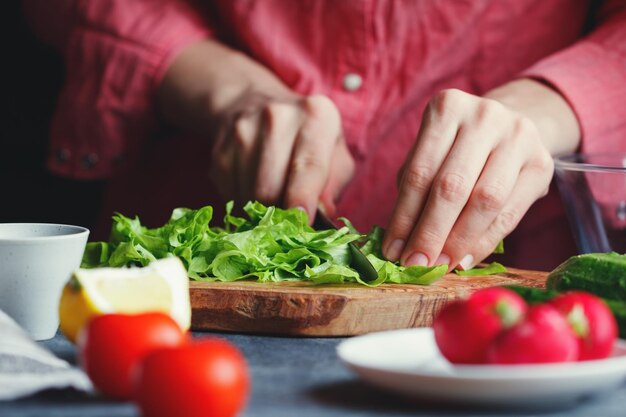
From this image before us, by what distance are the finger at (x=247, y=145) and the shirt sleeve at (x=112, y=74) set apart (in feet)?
1.27

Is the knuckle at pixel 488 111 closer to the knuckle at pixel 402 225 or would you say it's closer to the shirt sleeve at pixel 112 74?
the knuckle at pixel 402 225

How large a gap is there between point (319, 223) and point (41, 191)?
151cm

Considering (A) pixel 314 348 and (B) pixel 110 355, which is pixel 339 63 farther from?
(B) pixel 110 355

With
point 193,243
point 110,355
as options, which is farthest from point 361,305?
point 110,355

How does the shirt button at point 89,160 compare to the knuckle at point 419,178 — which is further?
the shirt button at point 89,160

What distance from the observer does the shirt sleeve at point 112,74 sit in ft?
7.11

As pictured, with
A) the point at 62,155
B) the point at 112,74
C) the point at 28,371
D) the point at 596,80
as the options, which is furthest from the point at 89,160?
the point at 28,371

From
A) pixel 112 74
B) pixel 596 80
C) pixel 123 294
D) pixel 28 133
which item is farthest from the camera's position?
pixel 28 133

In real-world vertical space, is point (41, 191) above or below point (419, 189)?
below

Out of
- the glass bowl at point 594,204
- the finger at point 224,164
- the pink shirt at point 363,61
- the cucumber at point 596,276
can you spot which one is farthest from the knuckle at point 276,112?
the cucumber at point 596,276

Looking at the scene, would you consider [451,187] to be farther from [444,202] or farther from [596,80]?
[596,80]

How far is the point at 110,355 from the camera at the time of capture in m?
0.90

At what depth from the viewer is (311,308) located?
4.28ft

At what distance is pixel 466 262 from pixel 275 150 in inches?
17.8
